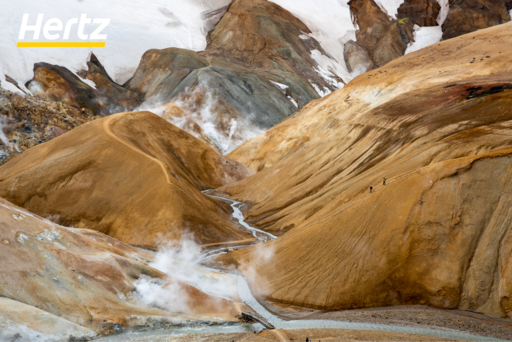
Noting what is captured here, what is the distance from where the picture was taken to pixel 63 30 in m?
86.1

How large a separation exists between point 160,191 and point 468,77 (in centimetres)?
3017

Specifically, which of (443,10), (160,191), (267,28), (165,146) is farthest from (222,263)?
(443,10)

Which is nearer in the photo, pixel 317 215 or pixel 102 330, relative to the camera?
pixel 102 330

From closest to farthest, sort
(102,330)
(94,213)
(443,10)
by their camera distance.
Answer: (102,330) → (94,213) → (443,10)

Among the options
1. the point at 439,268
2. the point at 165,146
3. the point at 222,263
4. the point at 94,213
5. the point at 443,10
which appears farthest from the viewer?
the point at 443,10

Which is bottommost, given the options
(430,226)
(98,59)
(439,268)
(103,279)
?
(103,279)

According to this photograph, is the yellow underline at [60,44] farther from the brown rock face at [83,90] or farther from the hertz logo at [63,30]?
the brown rock face at [83,90]

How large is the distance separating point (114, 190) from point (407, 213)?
2443 centimetres

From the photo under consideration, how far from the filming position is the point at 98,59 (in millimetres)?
85688

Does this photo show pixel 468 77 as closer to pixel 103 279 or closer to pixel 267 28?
pixel 103 279

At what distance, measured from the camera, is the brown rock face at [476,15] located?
104 m

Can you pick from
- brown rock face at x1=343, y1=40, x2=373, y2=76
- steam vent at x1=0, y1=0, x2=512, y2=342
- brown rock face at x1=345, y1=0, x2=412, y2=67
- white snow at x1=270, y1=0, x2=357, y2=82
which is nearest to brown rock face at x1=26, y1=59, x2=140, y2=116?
steam vent at x1=0, y1=0, x2=512, y2=342

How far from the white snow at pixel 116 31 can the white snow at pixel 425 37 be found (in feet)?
151

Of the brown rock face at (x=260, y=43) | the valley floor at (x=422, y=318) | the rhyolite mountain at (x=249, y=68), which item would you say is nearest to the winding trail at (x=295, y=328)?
the valley floor at (x=422, y=318)
